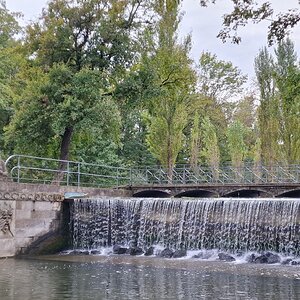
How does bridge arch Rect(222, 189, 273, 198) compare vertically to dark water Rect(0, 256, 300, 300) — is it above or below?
above

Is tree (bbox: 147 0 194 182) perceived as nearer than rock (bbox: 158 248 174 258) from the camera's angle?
No

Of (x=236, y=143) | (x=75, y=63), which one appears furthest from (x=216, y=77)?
(x=75, y=63)

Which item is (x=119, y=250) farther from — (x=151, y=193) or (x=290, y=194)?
(x=290, y=194)

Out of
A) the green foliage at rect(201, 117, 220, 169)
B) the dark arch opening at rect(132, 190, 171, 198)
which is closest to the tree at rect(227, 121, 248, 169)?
the green foliage at rect(201, 117, 220, 169)

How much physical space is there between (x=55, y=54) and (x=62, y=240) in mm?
8709

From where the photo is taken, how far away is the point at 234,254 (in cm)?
1638

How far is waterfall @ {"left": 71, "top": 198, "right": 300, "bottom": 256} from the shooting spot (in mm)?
16609

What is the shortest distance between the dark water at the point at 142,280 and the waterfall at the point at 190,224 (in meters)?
2.46

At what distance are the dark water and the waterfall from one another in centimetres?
246

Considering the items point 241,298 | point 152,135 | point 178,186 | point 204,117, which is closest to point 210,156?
point 204,117

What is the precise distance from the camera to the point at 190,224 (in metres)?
17.8

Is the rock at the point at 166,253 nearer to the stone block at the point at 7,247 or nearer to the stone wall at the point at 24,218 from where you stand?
the stone wall at the point at 24,218

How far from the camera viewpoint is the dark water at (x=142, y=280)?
9234 millimetres

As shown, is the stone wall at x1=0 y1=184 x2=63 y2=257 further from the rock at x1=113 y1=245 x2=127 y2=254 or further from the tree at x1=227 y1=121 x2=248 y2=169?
the tree at x1=227 y1=121 x2=248 y2=169
